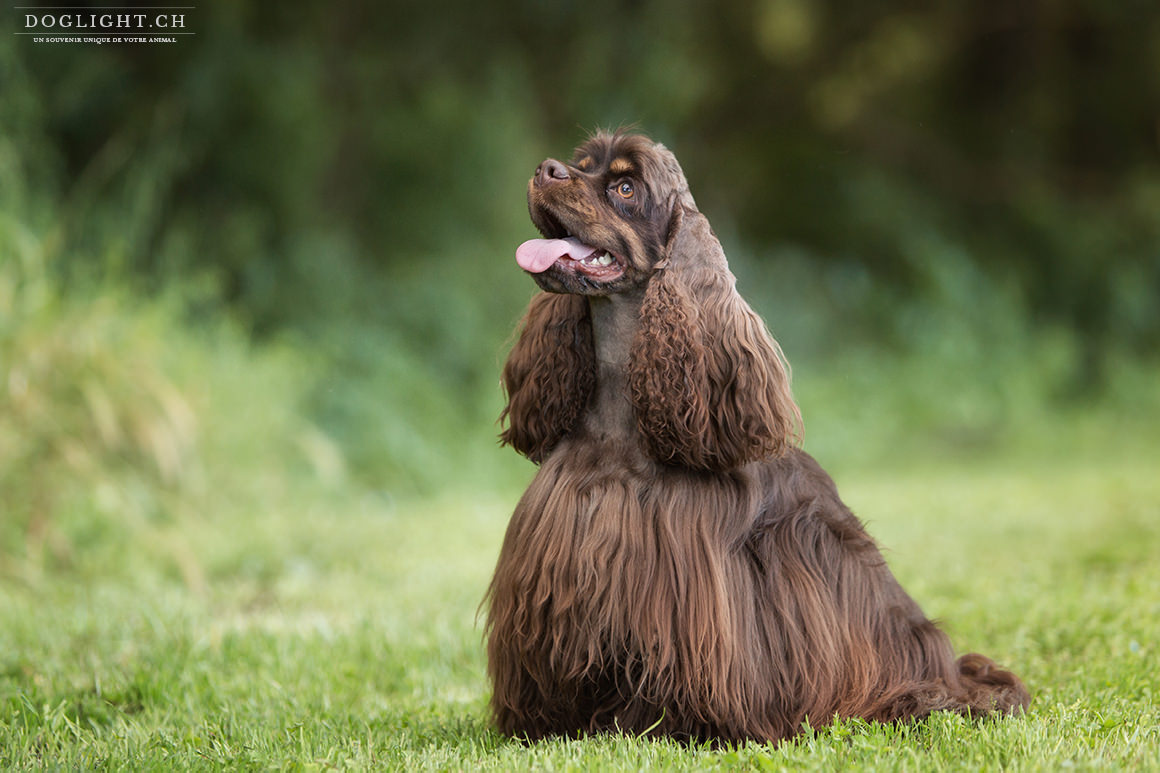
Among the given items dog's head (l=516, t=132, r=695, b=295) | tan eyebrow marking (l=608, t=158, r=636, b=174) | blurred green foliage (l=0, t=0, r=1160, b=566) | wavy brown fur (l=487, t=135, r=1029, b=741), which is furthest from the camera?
blurred green foliage (l=0, t=0, r=1160, b=566)

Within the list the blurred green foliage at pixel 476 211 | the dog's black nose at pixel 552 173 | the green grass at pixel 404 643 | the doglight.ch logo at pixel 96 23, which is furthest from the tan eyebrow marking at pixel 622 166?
the doglight.ch logo at pixel 96 23

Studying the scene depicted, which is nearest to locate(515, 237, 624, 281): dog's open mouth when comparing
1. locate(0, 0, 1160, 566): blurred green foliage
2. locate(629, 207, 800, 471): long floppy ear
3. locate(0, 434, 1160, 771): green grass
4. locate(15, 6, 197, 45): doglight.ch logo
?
locate(629, 207, 800, 471): long floppy ear

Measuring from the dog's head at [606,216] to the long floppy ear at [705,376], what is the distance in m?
0.10

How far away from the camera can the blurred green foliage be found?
7645mm

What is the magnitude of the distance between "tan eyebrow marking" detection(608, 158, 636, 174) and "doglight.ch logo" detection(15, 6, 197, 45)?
7.09 m

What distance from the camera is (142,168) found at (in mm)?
9617

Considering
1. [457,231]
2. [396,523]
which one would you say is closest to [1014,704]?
[396,523]

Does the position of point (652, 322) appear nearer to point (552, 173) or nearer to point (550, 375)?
point (550, 375)

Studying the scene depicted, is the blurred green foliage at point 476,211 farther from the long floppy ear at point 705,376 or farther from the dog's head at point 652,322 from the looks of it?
the long floppy ear at point 705,376

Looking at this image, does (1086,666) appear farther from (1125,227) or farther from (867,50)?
(867,50)

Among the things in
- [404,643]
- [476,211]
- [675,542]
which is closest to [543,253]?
[675,542]

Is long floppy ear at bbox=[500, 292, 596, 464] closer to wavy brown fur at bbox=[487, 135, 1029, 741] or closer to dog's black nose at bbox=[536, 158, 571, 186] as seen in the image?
wavy brown fur at bbox=[487, 135, 1029, 741]

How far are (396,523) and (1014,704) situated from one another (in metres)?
5.34

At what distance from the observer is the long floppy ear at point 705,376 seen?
3.50m
